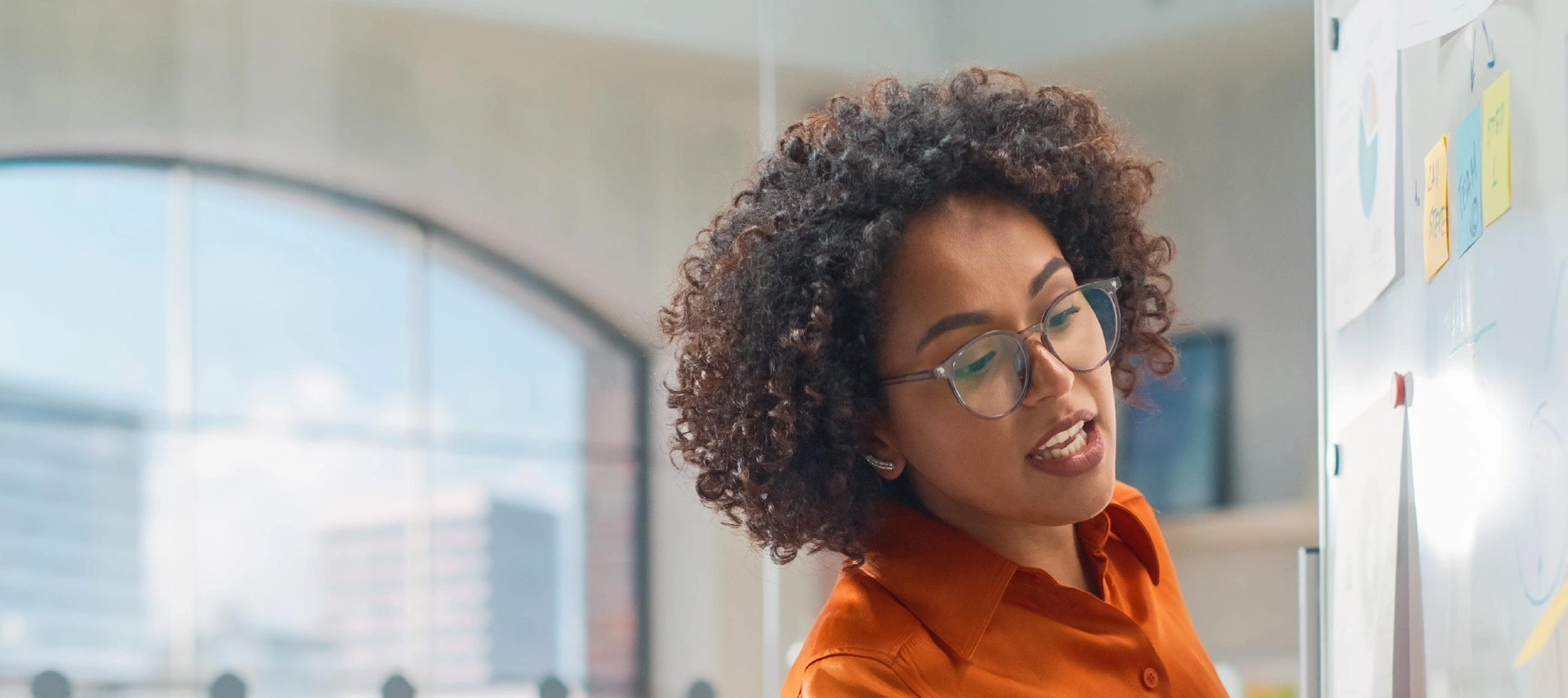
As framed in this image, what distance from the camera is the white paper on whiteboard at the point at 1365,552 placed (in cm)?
105

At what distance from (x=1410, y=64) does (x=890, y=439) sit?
0.44m

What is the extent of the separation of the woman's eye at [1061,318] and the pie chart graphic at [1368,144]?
0.28 metres

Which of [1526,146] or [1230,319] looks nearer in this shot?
[1526,146]

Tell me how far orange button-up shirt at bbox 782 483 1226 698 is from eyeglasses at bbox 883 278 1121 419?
125 mm

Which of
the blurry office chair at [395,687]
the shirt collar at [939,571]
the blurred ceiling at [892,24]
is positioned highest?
the blurred ceiling at [892,24]

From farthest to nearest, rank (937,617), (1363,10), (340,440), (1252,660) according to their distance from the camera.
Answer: (1252,660) < (340,440) < (1363,10) < (937,617)

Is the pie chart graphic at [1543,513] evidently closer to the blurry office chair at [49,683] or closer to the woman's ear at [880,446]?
the woman's ear at [880,446]

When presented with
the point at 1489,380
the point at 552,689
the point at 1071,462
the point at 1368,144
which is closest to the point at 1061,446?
the point at 1071,462

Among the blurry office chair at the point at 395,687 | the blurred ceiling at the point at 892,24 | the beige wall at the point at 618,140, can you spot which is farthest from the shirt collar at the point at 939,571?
the blurred ceiling at the point at 892,24

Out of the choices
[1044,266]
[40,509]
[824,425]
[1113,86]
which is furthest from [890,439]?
[1113,86]

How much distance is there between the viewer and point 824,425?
3.49 feet

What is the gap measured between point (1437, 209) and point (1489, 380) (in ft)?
0.48

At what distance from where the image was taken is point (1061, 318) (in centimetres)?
100

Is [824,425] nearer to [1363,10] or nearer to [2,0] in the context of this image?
[1363,10]
